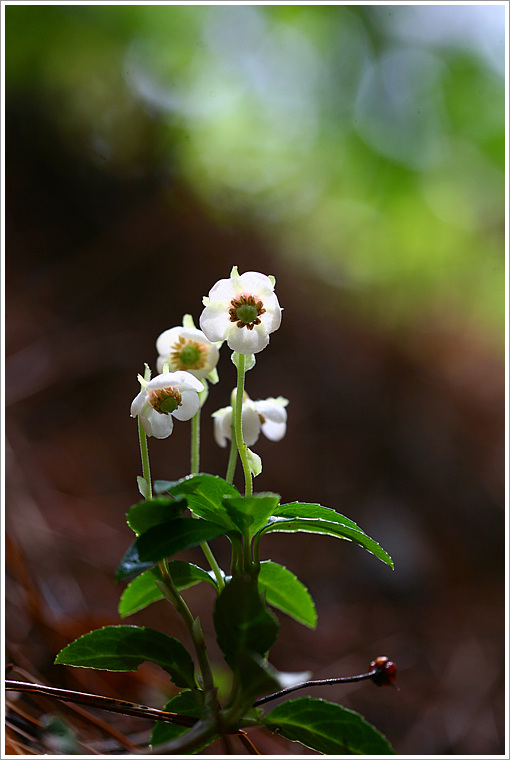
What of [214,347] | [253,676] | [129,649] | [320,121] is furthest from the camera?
[320,121]

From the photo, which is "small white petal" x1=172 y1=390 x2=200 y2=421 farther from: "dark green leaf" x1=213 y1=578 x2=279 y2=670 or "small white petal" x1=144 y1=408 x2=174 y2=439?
"dark green leaf" x1=213 y1=578 x2=279 y2=670

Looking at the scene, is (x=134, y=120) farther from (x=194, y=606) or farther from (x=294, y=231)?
(x=194, y=606)

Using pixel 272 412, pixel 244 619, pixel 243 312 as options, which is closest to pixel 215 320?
pixel 243 312

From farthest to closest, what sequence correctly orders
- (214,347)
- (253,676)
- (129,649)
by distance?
(214,347) < (129,649) < (253,676)

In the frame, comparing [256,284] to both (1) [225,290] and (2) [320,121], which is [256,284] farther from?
(2) [320,121]

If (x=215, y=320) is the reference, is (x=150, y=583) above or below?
below

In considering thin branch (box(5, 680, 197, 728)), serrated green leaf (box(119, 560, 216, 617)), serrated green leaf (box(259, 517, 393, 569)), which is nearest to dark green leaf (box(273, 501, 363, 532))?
serrated green leaf (box(259, 517, 393, 569))

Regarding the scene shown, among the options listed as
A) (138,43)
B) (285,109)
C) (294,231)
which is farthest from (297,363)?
(138,43)

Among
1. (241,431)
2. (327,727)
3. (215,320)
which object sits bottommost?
(327,727)
